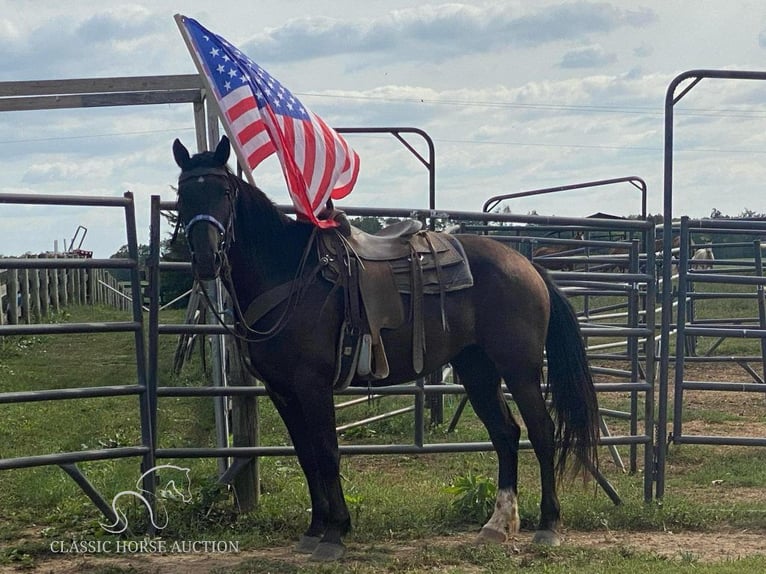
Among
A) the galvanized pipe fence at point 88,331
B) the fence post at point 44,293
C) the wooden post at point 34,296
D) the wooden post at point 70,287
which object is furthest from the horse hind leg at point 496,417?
the wooden post at point 70,287

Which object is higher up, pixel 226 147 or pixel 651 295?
pixel 226 147

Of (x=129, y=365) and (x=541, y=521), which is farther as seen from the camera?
(x=129, y=365)

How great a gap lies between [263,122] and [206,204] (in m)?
0.69

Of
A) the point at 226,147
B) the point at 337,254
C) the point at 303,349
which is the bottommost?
the point at 303,349

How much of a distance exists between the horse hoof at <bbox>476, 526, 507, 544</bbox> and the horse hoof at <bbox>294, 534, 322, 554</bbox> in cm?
86

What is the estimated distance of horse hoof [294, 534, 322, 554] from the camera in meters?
4.85

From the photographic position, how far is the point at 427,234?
5.25 metres

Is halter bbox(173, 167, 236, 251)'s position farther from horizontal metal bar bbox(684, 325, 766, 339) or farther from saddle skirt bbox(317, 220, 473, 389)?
horizontal metal bar bbox(684, 325, 766, 339)

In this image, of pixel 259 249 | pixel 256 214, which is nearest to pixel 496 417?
pixel 259 249

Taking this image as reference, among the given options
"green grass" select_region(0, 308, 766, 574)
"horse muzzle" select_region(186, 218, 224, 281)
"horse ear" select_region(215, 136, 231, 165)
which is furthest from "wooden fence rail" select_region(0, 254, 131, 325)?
"horse muzzle" select_region(186, 218, 224, 281)

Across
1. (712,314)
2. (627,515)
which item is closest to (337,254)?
(627,515)

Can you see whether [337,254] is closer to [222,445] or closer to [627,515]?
[222,445]

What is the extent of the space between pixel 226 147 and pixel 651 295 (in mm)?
3009

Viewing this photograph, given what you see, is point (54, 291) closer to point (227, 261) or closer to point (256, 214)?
point (256, 214)
